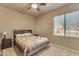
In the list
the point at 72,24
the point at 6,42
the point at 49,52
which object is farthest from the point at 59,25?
the point at 6,42

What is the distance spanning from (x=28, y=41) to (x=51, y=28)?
68cm

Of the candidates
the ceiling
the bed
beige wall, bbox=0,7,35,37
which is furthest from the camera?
the bed

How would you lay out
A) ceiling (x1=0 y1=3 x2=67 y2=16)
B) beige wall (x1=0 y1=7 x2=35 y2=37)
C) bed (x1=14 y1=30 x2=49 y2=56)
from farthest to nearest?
1. bed (x1=14 y1=30 x2=49 y2=56)
2. beige wall (x1=0 y1=7 x2=35 y2=37)
3. ceiling (x1=0 y1=3 x2=67 y2=16)

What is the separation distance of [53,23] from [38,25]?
389 millimetres

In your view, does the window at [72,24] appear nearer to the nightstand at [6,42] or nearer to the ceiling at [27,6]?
the ceiling at [27,6]

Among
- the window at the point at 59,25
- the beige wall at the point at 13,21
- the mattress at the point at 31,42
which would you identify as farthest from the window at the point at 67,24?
the beige wall at the point at 13,21

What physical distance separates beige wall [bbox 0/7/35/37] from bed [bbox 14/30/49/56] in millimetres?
127

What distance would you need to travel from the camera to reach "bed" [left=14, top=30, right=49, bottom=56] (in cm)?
188

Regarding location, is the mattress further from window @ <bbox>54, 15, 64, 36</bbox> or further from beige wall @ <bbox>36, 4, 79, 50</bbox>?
window @ <bbox>54, 15, 64, 36</bbox>

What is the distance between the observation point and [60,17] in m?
1.90

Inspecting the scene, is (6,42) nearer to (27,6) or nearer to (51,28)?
(27,6)

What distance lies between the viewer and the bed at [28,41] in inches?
74.0

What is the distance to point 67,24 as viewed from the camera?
5.85 feet

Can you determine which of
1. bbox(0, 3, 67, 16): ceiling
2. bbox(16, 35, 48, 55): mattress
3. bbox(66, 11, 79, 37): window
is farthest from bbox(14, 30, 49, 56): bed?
bbox(66, 11, 79, 37): window
